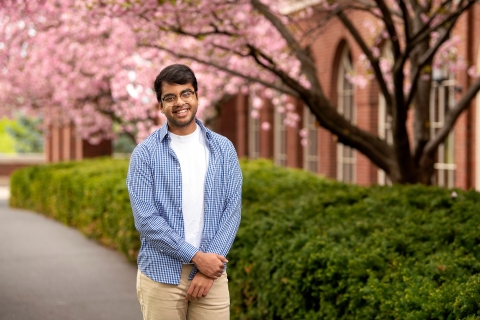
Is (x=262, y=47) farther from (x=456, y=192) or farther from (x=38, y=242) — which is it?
(x=456, y=192)

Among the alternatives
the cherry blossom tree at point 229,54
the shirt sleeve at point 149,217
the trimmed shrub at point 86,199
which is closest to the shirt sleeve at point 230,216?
the shirt sleeve at point 149,217

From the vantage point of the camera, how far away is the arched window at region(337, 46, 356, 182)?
1833 centimetres

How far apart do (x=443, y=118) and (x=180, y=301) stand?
11178 millimetres

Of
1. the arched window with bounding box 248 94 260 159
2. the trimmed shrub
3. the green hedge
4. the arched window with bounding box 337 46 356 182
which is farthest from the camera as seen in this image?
the arched window with bounding box 248 94 260 159

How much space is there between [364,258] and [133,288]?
4.42 metres

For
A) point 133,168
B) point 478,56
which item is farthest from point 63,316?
point 478,56

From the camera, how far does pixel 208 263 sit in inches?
151

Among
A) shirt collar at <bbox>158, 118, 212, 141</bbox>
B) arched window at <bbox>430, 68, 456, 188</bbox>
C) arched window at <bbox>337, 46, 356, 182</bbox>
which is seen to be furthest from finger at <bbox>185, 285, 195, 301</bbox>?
arched window at <bbox>337, 46, 356, 182</bbox>

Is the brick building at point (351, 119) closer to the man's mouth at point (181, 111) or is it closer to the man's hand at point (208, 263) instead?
the man's mouth at point (181, 111)

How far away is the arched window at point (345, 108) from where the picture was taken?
18328 millimetres

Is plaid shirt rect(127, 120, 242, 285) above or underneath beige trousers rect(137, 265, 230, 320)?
above

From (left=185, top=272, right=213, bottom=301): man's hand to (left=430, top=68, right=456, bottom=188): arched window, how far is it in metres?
11.0

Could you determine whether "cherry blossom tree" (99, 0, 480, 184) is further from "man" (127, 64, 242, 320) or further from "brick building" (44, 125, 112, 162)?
"brick building" (44, 125, 112, 162)

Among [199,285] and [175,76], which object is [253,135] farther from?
[199,285]
